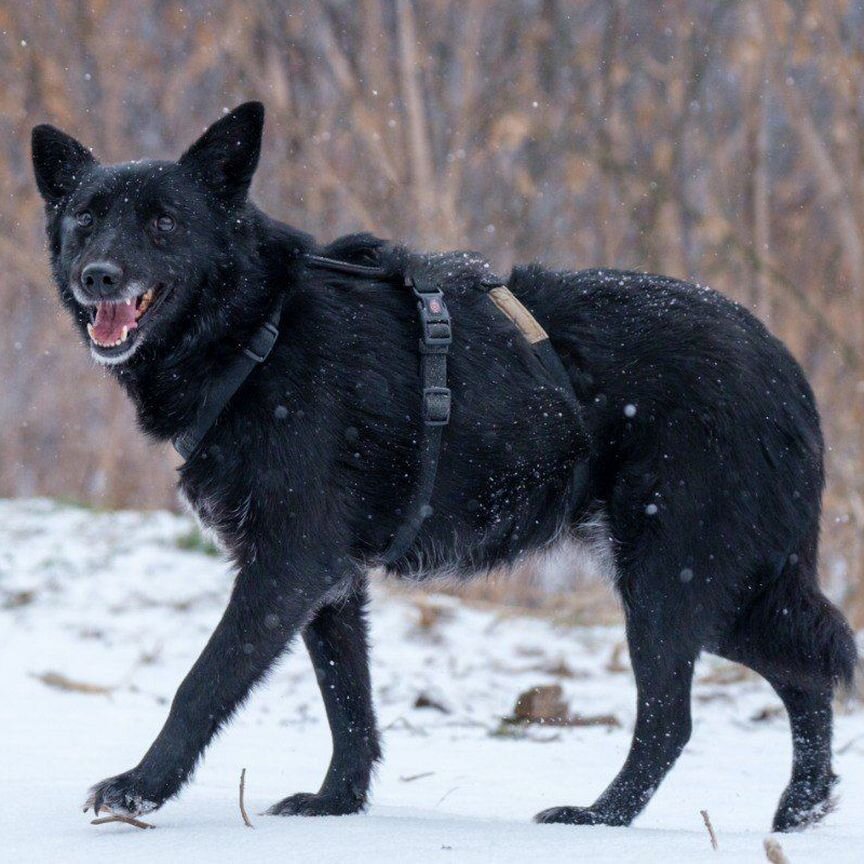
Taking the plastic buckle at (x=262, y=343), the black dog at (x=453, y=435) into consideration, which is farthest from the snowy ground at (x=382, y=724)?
the plastic buckle at (x=262, y=343)

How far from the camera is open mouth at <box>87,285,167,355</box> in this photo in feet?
10.4

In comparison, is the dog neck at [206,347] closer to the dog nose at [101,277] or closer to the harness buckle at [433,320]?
the dog nose at [101,277]

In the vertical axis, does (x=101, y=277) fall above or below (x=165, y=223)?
below

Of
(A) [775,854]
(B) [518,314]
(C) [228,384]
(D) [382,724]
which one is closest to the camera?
(A) [775,854]

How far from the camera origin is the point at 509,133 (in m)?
7.36

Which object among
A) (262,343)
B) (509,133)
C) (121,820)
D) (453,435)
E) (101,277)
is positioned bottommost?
(121,820)

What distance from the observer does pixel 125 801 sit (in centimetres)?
288

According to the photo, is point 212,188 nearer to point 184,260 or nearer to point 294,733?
point 184,260

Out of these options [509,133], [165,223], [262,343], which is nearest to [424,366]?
[262,343]

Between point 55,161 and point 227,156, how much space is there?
52 centimetres

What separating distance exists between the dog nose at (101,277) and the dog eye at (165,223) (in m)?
0.20

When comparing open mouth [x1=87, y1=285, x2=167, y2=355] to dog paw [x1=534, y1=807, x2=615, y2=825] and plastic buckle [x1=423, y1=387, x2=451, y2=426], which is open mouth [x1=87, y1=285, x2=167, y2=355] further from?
dog paw [x1=534, y1=807, x2=615, y2=825]

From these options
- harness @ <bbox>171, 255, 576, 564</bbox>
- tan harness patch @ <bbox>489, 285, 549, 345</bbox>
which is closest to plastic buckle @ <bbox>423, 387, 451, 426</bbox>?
harness @ <bbox>171, 255, 576, 564</bbox>

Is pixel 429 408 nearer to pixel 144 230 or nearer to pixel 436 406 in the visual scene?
pixel 436 406
